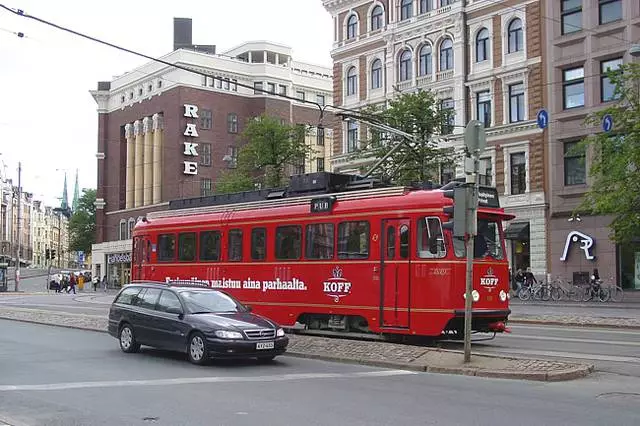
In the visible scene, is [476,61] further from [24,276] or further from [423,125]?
[24,276]

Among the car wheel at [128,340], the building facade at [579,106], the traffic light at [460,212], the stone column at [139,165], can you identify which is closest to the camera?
the traffic light at [460,212]

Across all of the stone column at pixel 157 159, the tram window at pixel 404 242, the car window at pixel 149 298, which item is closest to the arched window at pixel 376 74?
the stone column at pixel 157 159

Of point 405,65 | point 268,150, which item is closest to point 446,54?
point 405,65

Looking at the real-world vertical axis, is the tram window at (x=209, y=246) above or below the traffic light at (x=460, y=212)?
below

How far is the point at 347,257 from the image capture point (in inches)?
685

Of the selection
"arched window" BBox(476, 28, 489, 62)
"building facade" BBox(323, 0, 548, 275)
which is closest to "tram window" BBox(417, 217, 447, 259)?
"building facade" BBox(323, 0, 548, 275)

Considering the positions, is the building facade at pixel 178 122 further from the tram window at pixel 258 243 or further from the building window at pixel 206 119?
the tram window at pixel 258 243

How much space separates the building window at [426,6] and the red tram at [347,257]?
30.4m

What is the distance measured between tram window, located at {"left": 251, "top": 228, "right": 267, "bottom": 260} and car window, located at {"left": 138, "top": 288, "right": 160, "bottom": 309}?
4.73 metres

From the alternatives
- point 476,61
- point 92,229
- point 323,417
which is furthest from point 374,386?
point 92,229

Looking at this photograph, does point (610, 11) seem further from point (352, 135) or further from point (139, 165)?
point (139, 165)

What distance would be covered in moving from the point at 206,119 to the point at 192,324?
6318 centimetres

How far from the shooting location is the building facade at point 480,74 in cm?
4256

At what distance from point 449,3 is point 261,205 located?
3116cm
